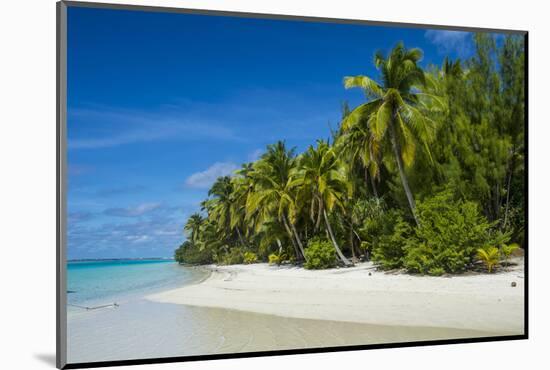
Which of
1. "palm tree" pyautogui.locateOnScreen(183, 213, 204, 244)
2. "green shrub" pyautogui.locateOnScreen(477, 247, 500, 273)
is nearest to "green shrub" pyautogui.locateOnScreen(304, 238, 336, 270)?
"palm tree" pyautogui.locateOnScreen(183, 213, 204, 244)

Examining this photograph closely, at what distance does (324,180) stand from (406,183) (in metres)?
0.96

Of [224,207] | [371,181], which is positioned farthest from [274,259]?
[371,181]

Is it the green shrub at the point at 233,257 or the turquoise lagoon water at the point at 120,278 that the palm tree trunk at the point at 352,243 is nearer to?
the green shrub at the point at 233,257

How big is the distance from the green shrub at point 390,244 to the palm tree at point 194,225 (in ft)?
6.56

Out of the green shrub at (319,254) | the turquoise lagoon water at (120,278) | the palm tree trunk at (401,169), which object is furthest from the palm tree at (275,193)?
the palm tree trunk at (401,169)

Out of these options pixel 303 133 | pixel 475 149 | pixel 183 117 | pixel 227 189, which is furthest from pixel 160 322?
pixel 475 149

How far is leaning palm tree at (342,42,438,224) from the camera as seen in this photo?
6476 millimetres

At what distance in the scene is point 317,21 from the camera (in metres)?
6.10

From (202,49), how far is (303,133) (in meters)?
1.41

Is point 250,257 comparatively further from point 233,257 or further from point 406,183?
point 406,183

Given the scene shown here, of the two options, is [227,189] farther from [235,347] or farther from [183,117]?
[235,347]

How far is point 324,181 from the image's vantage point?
7.14m

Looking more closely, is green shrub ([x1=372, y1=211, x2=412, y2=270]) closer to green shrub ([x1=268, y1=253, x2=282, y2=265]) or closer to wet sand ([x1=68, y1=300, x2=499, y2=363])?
wet sand ([x1=68, y1=300, x2=499, y2=363])

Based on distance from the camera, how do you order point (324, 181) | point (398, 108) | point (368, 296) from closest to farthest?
point (368, 296), point (324, 181), point (398, 108)
